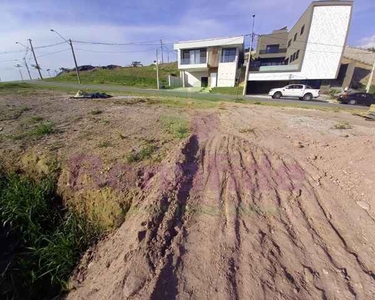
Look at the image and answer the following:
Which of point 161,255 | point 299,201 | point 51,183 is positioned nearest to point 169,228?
point 161,255

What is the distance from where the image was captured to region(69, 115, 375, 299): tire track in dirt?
231 centimetres

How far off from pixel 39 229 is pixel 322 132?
8.57 metres

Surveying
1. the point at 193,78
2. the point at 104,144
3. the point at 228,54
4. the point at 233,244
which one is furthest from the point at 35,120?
the point at 193,78

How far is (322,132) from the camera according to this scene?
7188 mm

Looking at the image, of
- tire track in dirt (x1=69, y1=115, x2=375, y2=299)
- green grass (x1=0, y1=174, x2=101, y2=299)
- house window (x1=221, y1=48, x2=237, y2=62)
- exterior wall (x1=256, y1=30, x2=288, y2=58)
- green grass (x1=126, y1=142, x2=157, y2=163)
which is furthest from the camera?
exterior wall (x1=256, y1=30, x2=288, y2=58)

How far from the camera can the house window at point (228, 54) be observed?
94.1 ft

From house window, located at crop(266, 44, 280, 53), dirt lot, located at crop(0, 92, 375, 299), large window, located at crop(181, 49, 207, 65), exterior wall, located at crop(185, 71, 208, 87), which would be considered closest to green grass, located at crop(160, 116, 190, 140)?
dirt lot, located at crop(0, 92, 375, 299)

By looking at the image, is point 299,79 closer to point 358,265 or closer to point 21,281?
point 358,265

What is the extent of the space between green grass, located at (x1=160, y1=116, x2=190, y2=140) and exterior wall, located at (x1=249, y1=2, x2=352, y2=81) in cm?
2355

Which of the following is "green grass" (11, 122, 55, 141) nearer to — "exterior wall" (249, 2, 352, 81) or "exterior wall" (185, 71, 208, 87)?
"exterior wall" (249, 2, 352, 81)

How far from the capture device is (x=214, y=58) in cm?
2984

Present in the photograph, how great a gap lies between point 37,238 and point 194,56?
31.4 meters

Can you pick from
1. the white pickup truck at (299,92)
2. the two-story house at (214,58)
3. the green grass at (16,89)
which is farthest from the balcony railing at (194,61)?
the green grass at (16,89)

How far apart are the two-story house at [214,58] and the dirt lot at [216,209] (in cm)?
2557
